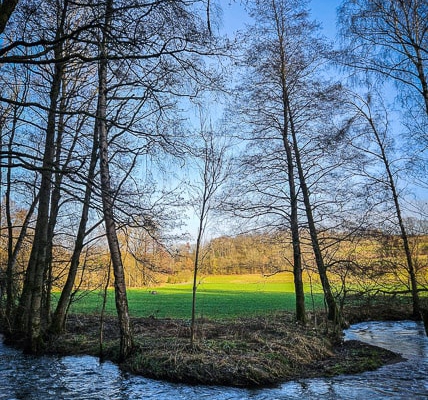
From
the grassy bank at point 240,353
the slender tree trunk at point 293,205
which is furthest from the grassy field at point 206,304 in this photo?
the grassy bank at point 240,353

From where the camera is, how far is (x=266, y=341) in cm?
868

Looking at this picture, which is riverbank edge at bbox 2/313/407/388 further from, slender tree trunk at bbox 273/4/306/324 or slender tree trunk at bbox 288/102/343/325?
slender tree trunk at bbox 288/102/343/325

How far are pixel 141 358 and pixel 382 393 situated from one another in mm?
4594

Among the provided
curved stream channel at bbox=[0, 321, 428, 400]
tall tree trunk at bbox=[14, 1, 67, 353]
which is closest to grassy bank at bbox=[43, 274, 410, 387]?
curved stream channel at bbox=[0, 321, 428, 400]

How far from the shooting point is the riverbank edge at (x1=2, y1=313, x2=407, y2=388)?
7043mm

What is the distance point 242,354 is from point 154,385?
6.28ft

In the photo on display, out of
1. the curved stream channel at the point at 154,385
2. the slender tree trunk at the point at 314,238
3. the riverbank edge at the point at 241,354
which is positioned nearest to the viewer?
the curved stream channel at the point at 154,385

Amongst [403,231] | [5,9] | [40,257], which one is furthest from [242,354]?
[403,231]

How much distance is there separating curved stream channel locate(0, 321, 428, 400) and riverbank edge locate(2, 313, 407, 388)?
260 millimetres

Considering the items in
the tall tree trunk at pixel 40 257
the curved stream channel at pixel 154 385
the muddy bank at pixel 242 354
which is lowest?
the curved stream channel at pixel 154 385

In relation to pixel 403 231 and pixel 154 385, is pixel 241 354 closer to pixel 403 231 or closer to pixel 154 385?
pixel 154 385

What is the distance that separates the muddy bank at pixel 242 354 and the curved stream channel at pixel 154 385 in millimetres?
276

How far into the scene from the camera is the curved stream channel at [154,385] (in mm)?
6188

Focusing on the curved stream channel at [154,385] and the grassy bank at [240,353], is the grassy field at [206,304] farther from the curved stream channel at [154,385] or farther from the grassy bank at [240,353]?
the curved stream channel at [154,385]
